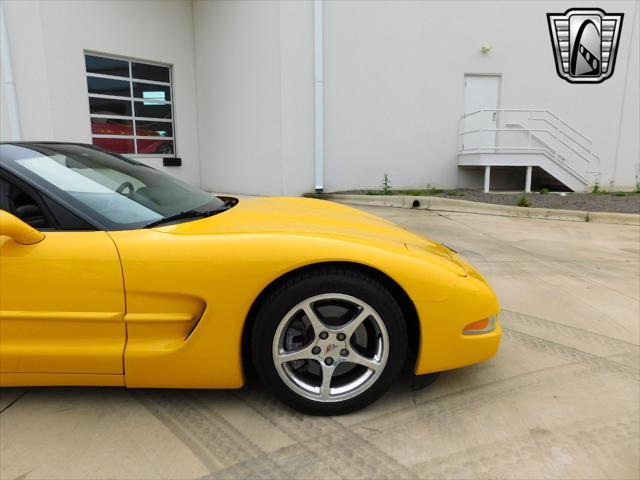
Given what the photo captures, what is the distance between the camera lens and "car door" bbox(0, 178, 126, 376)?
6.05 feet

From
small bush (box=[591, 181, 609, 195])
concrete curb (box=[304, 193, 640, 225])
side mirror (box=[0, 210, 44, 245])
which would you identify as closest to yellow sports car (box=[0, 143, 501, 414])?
side mirror (box=[0, 210, 44, 245])

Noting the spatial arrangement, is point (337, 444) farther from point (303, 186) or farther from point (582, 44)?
point (582, 44)

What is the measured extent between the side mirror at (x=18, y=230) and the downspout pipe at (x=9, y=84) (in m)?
8.27

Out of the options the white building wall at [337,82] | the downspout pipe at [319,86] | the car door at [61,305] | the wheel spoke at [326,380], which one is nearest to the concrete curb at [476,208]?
the downspout pipe at [319,86]

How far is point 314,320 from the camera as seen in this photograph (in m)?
1.95

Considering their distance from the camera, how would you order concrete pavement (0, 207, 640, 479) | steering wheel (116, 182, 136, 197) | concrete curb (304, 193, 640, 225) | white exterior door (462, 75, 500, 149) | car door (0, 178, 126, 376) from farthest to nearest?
white exterior door (462, 75, 500, 149)
concrete curb (304, 193, 640, 225)
steering wheel (116, 182, 136, 197)
car door (0, 178, 126, 376)
concrete pavement (0, 207, 640, 479)

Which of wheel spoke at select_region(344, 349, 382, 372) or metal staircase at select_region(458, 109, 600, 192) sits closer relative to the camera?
wheel spoke at select_region(344, 349, 382, 372)

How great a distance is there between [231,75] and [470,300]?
10144 mm

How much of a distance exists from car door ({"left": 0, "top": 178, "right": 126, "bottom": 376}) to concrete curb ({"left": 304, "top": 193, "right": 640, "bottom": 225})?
8.11 metres

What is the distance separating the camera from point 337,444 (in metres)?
1.84

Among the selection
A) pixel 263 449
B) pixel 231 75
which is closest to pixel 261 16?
pixel 231 75

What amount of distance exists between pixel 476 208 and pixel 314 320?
308 inches

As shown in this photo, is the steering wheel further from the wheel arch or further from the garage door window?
the garage door window

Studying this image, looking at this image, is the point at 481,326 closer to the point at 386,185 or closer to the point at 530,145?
the point at 386,185
